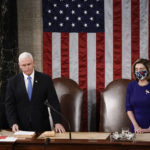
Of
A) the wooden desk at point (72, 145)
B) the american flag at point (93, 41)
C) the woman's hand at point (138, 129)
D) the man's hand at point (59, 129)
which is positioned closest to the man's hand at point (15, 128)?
the man's hand at point (59, 129)

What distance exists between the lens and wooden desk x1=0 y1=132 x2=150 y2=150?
12.6 feet

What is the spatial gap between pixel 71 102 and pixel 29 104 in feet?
5.40

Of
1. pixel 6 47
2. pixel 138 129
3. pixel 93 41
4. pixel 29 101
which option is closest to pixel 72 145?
pixel 29 101

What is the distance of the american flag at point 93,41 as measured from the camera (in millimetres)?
6586

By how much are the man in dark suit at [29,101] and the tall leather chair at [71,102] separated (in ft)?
4.64

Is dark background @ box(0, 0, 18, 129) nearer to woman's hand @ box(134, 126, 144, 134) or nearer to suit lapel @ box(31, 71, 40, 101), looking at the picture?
suit lapel @ box(31, 71, 40, 101)

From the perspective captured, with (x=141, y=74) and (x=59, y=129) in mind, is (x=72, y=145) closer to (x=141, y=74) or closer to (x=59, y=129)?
(x=59, y=129)

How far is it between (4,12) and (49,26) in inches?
34.5

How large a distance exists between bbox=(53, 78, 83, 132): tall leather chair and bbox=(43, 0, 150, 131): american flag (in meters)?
0.41

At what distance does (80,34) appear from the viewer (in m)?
6.75

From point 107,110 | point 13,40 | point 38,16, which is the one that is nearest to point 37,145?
point 107,110

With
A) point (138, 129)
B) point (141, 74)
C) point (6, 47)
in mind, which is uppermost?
point (6, 47)

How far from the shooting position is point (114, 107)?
6.24 metres

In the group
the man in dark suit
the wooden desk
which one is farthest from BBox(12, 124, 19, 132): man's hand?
the wooden desk
